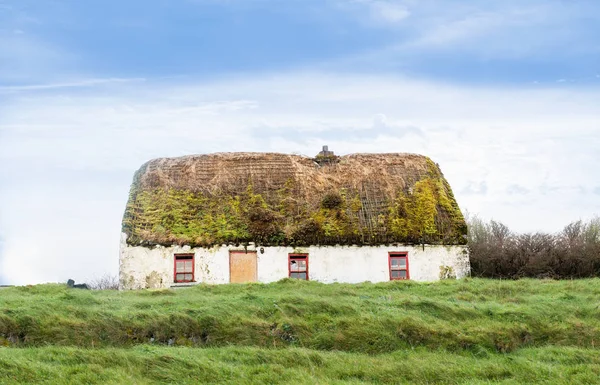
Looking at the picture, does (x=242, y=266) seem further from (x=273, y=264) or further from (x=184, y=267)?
(x=184, y=267)

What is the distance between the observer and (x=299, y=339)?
16.0 m

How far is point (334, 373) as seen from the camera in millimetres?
13516

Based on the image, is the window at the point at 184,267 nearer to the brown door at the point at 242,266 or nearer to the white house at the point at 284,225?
the white house at the point at 284,225

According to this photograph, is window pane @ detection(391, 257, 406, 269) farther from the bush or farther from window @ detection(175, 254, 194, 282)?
window @ detection(175, 254, 194, 282)

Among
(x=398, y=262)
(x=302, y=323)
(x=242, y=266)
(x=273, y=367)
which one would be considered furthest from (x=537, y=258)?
(x=273, y=367)

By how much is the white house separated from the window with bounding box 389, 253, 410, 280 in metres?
0.04

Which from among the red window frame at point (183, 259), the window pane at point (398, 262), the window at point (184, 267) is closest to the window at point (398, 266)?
the window pane at point (398, 262)

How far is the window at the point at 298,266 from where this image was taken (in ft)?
94.8

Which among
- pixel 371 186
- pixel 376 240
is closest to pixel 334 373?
pixel 376 240

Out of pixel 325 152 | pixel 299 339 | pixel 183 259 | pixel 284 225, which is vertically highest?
pixel 325 152

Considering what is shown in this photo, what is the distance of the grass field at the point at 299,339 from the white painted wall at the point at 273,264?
7934mm

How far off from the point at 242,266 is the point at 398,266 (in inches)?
255

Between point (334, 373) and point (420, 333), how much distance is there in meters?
3.32

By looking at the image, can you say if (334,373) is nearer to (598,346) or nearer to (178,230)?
(598,346)
